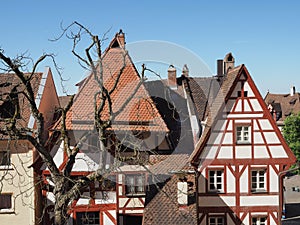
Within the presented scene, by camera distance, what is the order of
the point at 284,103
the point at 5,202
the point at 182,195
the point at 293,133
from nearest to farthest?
the point at 182,195, the point at 5,202, the point at 293,133, the point at 284,103

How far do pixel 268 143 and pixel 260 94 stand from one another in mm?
1714

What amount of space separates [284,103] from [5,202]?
3870 cm

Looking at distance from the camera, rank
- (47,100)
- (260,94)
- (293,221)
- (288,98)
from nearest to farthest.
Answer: (260,94), (47,100), (293,221), (288,98)

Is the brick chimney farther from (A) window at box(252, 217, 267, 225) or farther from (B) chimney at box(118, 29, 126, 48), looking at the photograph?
(A) window at box(252, 217, 267, 225)

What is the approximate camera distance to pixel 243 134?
651 inches

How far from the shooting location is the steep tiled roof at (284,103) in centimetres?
4941

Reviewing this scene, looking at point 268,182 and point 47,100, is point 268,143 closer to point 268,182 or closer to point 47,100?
point 268,182

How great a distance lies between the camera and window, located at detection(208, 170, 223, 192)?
16484mm

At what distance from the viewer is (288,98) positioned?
51.6 m

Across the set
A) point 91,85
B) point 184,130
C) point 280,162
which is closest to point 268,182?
point 280,162

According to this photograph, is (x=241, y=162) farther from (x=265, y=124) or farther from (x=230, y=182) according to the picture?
(x=265, y=124)

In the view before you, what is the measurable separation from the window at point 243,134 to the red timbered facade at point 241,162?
3 cm

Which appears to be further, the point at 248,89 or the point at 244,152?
the point at 244,152

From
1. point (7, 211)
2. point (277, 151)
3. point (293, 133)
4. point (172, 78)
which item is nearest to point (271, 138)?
point (277, 151)
